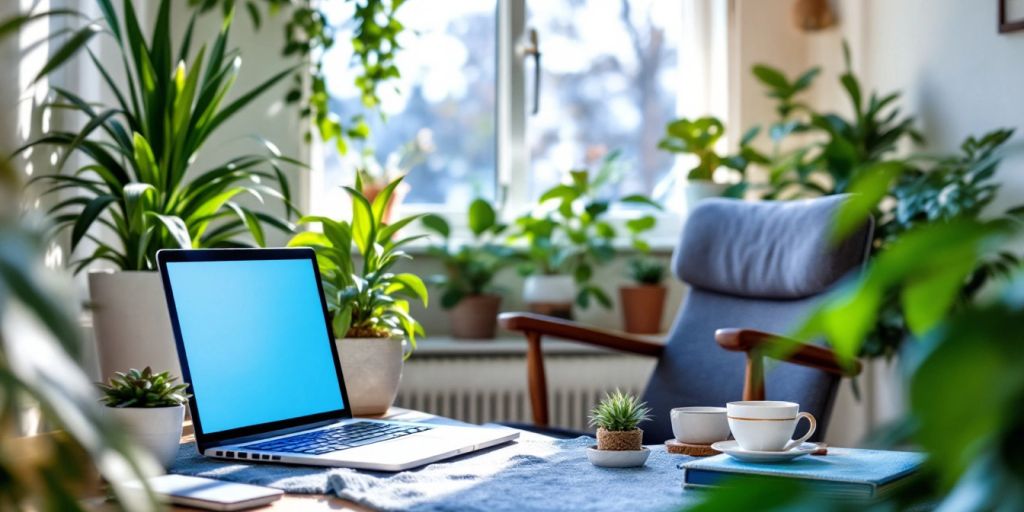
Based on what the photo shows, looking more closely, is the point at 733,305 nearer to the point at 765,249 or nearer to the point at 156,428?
the point at 765,249

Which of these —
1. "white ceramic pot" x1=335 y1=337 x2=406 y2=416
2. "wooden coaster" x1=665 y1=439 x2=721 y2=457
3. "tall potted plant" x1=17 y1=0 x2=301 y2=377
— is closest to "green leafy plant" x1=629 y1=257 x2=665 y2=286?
"tall potted plant" x1=17 y1=0 x2=301 y2=377

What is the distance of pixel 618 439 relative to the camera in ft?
4.36

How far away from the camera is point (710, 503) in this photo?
319 millimetres

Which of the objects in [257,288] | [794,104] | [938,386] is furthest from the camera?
[794,104]

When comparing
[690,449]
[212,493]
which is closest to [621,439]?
[690,449]

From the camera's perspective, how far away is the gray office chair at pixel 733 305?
7.31 feet

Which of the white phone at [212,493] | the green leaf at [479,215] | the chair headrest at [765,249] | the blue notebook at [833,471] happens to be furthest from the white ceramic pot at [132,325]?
the green leaf at [479,215]

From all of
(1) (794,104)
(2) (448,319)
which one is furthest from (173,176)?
(1) (794,104)

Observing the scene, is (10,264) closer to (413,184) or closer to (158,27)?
(158,27)

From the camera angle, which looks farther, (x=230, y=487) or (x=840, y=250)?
(x=840, y=250)

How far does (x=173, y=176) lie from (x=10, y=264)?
174cm

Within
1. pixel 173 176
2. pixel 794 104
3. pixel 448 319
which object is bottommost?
pixel 448 319

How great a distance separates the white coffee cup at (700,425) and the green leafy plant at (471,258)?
1.80m

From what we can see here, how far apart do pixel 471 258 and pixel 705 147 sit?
775 mm
